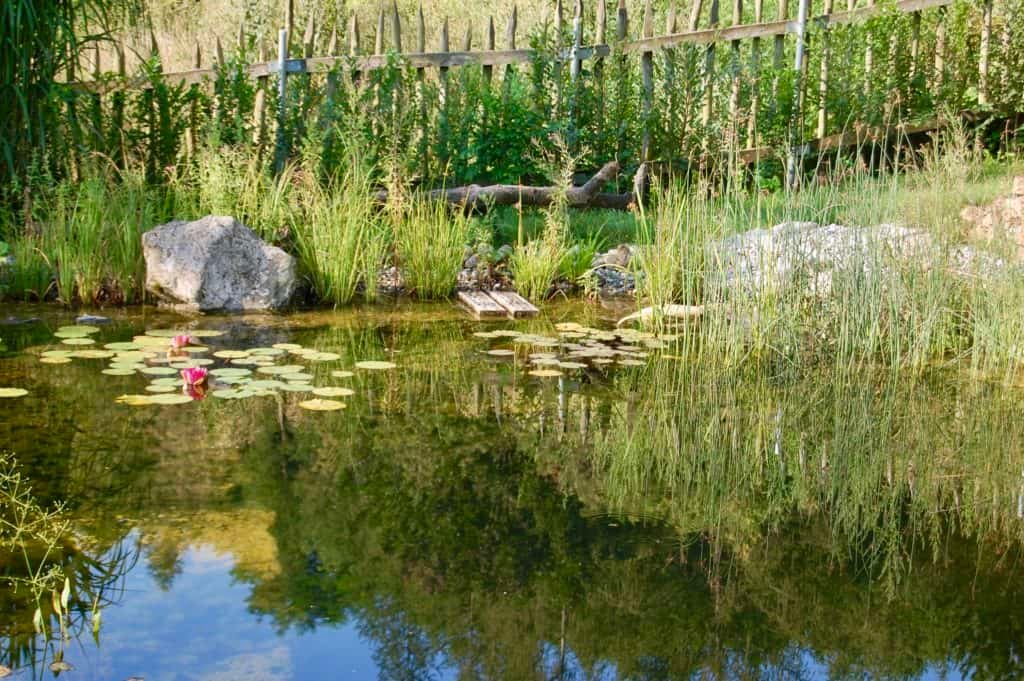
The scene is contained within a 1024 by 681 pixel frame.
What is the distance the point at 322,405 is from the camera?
462 centimetres

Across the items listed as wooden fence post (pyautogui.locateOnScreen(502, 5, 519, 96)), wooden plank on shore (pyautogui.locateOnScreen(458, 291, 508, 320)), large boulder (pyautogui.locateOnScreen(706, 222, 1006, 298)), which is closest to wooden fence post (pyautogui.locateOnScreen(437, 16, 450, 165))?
wooden fence post (pyautogui.locateOnScreen(502, 5, 519, 96))

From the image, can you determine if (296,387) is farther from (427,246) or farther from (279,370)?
(427,246)

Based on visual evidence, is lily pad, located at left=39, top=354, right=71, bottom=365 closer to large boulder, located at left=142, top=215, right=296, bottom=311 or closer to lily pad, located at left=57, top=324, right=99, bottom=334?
lily pad, located at left=57, top=324, right=99, bottom=334

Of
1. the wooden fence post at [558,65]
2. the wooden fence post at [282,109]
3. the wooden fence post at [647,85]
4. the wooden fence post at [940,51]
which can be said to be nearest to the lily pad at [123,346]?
the wooden fence post at [282,109]

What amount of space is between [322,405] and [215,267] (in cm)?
225

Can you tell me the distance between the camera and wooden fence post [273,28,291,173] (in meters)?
8.76

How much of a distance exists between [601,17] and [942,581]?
22.9ft

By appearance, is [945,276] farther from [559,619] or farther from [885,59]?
[885,59]

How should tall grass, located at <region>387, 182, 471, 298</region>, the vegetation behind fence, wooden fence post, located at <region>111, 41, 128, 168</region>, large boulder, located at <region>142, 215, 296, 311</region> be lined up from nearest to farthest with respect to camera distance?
1. large boulder, located at <region>142, 215, 296, 311</region>
2. tall grass, located at <region>387, 182, 471, 298</region>
3. wooden fence post, located at <region>111, 41, 128, 168</region>
4. the vegetation behind fence

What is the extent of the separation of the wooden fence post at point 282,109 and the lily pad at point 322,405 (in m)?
4.32

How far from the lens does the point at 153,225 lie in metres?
7.05

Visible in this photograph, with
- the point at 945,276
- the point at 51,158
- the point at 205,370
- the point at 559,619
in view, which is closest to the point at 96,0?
the point at 51,158

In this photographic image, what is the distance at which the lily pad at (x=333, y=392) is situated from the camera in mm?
4824

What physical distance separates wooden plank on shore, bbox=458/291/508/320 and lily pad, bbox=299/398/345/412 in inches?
80.2
